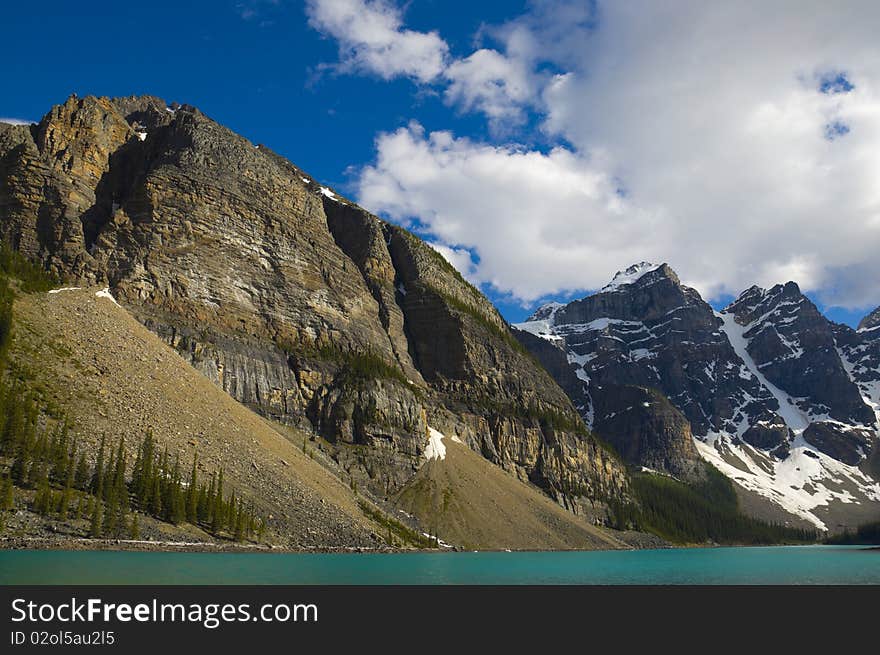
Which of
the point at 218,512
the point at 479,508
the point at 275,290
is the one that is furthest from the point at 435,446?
the point at 218,512

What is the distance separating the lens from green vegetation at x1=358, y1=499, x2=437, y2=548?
101 metres

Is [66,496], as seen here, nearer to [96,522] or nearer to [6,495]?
[96,522]

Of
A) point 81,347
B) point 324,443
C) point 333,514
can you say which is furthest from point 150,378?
point 324,443

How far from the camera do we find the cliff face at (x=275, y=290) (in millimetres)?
122062

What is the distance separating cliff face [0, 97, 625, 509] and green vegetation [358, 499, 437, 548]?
15194mm

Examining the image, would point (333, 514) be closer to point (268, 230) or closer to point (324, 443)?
point (324, 443)

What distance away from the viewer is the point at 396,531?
103m

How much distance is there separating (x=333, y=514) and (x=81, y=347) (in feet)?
117

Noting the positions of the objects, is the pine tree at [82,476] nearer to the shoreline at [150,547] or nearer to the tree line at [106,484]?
the tree line at [106,484]

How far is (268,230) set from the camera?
15175 centimetres

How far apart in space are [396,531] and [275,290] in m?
61.1

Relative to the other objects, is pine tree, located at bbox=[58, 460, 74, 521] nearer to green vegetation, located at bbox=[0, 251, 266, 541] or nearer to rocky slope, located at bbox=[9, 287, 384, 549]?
green vegetation, located at bbox=[0, 251, 266, 541]

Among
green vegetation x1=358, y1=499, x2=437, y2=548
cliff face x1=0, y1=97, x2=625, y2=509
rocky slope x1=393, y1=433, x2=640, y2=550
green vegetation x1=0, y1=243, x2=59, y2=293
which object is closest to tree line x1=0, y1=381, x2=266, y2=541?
green vegetation x1=358, y1=499, x2=437, y2=548
